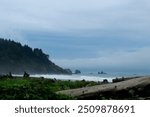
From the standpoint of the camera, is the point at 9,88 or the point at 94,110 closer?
the point at 94,110

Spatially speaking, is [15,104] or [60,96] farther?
[60,96]

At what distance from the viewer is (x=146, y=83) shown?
28.7m

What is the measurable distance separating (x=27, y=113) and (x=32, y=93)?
550 centimetres

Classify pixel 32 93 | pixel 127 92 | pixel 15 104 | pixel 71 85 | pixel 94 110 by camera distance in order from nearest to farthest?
1. pixel 94 110
2. pixel 15 104
3. pixel 32 93
4. pixel 127 92
5. pixel 71 85

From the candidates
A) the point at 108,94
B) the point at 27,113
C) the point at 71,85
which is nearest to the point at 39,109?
the point at 27,113

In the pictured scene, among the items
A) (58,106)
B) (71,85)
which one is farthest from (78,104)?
(71,85)

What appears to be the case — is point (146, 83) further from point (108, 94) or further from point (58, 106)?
point (58, 106)

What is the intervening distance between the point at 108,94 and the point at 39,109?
900 centimetres

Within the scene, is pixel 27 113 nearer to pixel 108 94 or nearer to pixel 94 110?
pixel 94 110

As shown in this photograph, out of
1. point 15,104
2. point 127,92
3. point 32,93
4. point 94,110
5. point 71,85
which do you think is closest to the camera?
point 94,110

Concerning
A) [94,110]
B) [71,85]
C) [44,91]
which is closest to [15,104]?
[94,110]

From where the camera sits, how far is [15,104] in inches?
839

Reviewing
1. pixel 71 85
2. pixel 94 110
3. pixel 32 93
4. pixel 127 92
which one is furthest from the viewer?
pixel 71 85

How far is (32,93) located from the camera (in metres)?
25.6
